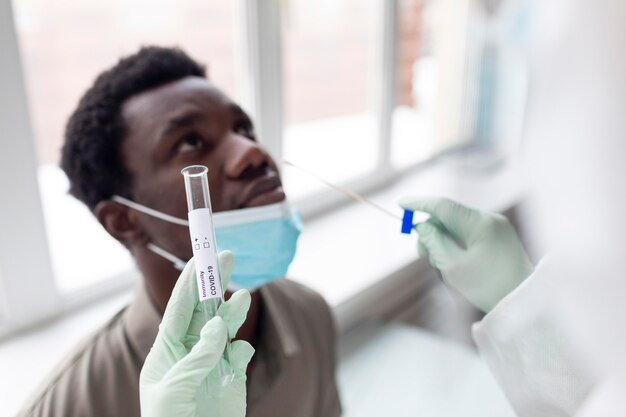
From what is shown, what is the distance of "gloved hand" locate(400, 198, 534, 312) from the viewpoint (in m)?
1.02

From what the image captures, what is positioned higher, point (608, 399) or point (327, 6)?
point (327, 6)

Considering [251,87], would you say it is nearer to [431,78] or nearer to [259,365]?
[259,365]

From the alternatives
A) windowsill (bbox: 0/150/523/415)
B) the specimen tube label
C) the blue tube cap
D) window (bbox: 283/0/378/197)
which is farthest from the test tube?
window (bbox: 283/0/378/197)

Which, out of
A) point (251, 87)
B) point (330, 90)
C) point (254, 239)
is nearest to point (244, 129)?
point (254, 239)

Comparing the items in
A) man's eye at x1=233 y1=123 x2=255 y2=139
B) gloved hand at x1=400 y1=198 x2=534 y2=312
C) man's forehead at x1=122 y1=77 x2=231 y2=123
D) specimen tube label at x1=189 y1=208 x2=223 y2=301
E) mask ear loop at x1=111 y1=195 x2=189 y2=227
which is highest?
man's forehead at x1=122 y1=77 x2=231 y2=123

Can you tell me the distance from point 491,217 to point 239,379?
1.77 feet

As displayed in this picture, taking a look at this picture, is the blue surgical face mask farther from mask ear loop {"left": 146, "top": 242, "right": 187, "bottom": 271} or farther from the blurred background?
the blurred background

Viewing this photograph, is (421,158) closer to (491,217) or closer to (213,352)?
(491,217)

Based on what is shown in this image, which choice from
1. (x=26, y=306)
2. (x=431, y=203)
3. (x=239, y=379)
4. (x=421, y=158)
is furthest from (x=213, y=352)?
(x=421, y=158)

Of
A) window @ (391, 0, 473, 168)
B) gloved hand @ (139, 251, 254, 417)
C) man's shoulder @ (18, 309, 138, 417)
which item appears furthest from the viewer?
window @ (391, 0, 473, 168)

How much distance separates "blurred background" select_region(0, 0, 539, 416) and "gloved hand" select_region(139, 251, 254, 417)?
1.46 feet

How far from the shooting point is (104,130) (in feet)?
3.20

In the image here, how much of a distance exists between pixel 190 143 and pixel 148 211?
14cm

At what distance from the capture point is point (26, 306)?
1.26 metres
